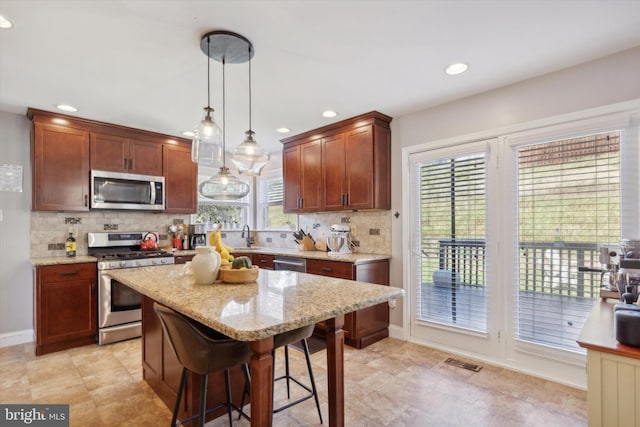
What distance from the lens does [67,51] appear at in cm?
223

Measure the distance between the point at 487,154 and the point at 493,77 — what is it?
651 mm

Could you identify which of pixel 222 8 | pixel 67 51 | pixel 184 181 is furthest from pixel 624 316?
pixel 184 181

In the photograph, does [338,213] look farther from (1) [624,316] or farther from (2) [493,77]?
(1) [624,316]

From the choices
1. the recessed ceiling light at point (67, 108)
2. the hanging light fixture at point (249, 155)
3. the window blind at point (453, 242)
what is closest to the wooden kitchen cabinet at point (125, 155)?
the recessed ceiling light at point (67, 108)

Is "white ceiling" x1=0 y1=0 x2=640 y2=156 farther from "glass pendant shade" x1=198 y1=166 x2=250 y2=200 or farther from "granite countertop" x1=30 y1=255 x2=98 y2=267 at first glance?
"granite countertop" x1=30 y1=255 x2=98 y2=267

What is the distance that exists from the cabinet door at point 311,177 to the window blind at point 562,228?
2134 mm

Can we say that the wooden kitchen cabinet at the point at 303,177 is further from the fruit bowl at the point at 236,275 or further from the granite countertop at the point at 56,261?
the granite countertop at the point at 56,261

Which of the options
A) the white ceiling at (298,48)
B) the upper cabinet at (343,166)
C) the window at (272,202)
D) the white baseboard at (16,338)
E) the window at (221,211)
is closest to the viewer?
the white ceiling at (298,48)

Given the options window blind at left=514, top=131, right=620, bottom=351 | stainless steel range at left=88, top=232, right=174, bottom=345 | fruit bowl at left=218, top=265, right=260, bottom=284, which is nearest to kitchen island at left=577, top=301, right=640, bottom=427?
window blind at left=514, top=131, right=620, bottom=351

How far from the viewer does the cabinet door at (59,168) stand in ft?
11.1

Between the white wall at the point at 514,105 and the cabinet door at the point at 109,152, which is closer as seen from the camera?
the white wall at the point at 514,105

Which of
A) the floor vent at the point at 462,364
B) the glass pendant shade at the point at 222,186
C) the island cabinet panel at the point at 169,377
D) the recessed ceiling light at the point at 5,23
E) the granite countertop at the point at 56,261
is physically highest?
the recessed ceiling light at the point at 5,23

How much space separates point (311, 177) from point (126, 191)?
223 cm

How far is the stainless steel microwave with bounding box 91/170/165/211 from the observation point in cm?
372
